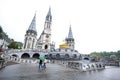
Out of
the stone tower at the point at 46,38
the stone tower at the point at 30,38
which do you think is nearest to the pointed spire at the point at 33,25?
the stone tower at the point at 30,38

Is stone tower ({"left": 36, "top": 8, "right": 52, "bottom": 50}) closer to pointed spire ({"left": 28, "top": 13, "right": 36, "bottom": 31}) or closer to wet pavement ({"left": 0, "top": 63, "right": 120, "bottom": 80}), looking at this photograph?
pointed spire ({"left": 28, "top": 13, "right": 36, "bottom": 31})

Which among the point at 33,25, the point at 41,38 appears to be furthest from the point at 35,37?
the point at 33,25

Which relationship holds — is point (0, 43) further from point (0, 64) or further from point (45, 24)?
point (0, 64)

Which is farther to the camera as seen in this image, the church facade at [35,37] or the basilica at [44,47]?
the church facade at [35,37]

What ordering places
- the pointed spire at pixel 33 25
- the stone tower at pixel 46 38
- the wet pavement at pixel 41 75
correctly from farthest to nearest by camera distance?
the stone tower at pixel 46 38 → the pointed spire at pixel 33 25 → the wet pavement at pixel 41 75

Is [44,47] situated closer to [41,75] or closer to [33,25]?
[33,25]

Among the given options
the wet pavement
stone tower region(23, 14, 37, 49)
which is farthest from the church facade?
the wet pavement

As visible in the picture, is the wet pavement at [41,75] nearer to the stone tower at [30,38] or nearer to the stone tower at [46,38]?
the stone tower at [30,38]

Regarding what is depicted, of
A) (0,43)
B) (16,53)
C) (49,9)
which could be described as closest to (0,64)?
(16,53)

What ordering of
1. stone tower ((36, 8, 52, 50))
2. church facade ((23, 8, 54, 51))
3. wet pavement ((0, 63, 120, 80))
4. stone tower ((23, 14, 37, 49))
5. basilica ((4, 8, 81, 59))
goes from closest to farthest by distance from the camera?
wet pavement ((0, 63, 120, 80)) < basilica ((4, 8, 81, 59)) < stone tower ((23, 14, 37, 49)) < church facade ((23, 8, 54, 51)) < stone tower ((36, 8, 52, 50))

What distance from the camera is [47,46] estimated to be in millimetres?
84812

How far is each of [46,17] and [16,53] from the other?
1526 inches

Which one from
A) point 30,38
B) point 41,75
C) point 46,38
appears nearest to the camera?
point 41,75

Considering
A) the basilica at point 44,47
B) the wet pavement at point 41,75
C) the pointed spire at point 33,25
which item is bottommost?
the wet pavement at point 41,75
